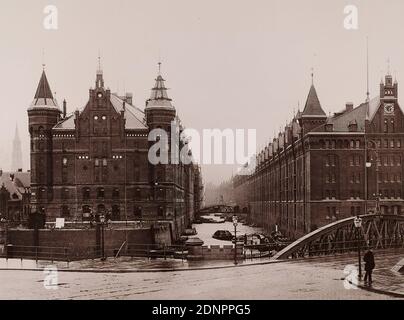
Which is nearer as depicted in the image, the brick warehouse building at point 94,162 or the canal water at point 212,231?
the brick warehouse building at point 94,162

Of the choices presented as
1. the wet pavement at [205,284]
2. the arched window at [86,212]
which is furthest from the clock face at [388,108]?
the wet pavement at [205,284]

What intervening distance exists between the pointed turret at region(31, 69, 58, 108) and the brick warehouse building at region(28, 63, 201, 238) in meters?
0.15

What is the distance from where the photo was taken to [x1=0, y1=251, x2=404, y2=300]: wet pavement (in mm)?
21141

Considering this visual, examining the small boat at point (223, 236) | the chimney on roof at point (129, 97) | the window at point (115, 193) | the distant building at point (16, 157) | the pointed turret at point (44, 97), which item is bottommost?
the small boat at point (223, 236)

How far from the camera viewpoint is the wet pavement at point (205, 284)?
69.4ft

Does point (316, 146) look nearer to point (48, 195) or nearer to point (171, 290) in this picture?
point (48, 195)

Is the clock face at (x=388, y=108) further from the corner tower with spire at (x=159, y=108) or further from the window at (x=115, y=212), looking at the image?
the window at (x=115, y=212)

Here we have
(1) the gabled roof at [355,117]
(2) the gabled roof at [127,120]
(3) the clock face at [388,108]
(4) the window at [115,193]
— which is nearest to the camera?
(3) the clock face at [388,108]

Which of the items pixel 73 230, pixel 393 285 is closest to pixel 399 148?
pixel 73 230

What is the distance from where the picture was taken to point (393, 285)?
22781 mm

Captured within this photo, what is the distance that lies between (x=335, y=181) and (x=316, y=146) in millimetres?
4596

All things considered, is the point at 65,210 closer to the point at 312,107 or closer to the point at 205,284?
the point at 312,107

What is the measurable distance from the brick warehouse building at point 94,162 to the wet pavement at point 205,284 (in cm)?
4564

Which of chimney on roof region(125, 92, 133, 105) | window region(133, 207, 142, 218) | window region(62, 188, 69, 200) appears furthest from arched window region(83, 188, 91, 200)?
chimney on roof region(125, 92, 133, 105)
